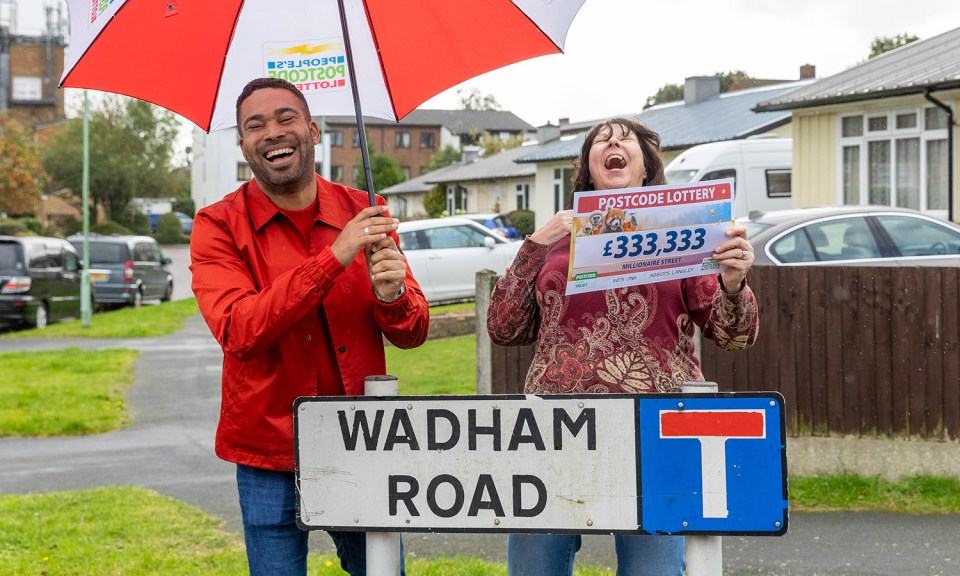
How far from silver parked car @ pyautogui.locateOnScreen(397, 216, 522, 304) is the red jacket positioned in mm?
16410

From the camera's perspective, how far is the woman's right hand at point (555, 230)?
3.22 m

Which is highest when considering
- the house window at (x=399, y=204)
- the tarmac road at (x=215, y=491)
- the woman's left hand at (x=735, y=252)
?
the house window at (x=399, y=204)

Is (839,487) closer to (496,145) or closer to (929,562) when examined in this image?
(929,562)

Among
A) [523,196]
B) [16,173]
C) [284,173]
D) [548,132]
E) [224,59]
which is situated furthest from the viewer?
[523,196]

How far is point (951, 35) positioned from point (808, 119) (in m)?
3.10

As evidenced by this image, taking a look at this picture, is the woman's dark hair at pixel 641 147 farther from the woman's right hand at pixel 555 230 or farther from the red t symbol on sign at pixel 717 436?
the red t symbol on sign at pixel 717 436

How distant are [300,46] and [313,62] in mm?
60

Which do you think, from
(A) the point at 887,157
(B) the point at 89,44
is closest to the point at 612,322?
(B) the point at 89,44

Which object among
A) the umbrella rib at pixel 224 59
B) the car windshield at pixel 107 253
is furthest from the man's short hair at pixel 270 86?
the car windshield at pixel 107 253

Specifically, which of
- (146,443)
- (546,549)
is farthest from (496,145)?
(546,549)

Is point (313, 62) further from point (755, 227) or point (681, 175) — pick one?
point (681, 175)

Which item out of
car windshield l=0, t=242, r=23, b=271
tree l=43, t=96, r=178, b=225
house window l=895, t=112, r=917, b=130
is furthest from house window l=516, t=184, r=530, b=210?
house window l=895, t=112, r=917, b=130

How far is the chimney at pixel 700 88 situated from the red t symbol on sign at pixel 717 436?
110 feet

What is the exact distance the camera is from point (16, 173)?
192 feet
